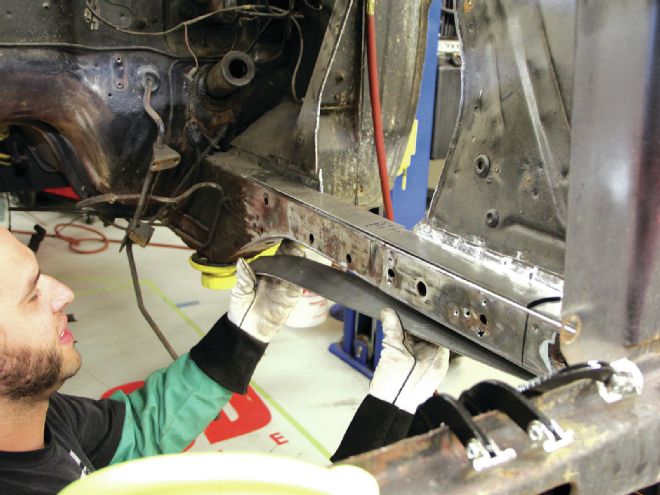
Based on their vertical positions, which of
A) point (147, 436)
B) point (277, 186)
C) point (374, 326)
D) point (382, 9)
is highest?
point (382, 9)

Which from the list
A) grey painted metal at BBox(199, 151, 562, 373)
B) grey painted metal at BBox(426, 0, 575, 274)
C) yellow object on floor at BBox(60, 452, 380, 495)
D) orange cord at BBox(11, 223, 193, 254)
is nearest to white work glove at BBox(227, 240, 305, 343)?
grey painted metal at BBox(199, 151, 562, 373)

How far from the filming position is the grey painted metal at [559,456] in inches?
22.0

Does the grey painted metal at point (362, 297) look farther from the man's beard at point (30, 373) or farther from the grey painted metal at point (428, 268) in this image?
the man's beard at point (30, 373)

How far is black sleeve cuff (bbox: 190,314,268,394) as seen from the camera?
5.27ft

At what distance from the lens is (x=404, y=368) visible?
1306 mm

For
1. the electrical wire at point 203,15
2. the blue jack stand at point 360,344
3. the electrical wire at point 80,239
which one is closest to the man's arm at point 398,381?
the electrical wire at point 203,15

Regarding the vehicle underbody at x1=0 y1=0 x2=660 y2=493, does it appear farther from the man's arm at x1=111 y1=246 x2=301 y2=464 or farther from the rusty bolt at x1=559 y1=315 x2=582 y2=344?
the man's arm at x1=111 y1=246 x2=301 y2=464

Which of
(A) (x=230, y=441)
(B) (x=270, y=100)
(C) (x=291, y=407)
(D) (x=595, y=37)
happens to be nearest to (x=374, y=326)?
(C) (x=291, y=407)

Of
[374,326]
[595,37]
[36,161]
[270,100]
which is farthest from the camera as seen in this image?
[374,326]

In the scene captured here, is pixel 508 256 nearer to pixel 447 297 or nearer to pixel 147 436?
pixel 447 297

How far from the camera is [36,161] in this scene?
226 centimetres

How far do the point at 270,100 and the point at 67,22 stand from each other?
63cm

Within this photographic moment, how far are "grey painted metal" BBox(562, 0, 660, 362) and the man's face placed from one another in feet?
2.99

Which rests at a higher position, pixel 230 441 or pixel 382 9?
pixel 382 9
